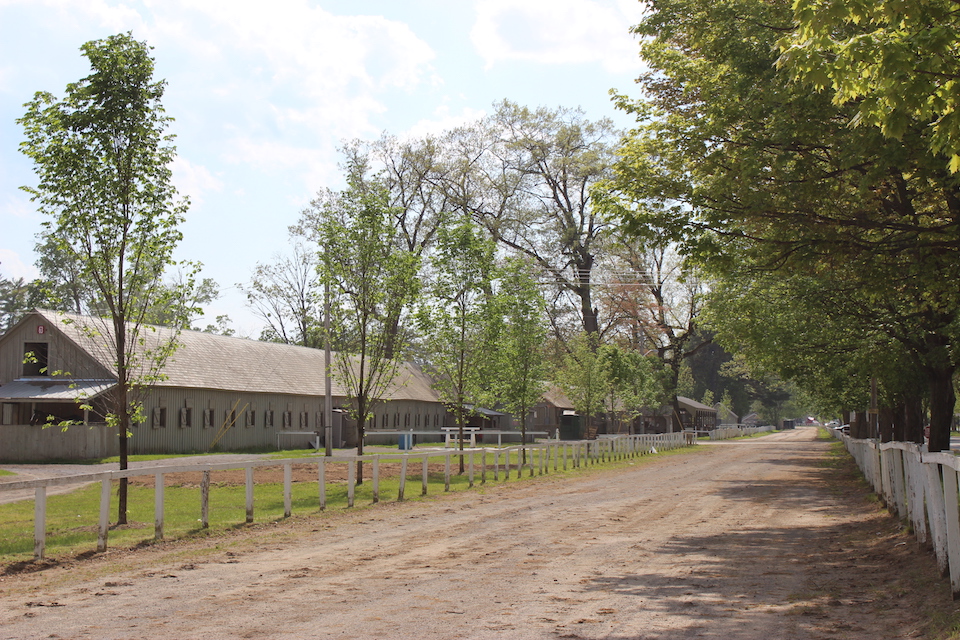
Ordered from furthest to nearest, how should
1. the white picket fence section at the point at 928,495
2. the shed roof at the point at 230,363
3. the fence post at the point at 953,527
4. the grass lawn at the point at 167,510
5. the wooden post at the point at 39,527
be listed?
the shed roof at the point at 230,363, the grass lawn at the point at 167,510, the wooden post at the point at 39,527, the white picket fence section at the point at 928,495, the fence post at the point at 953,527

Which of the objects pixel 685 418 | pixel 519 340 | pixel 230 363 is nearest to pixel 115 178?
pixel 519 340

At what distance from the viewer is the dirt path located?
6.46 metres

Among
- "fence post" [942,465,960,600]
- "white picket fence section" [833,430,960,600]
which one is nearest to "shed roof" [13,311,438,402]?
"white picket fence section" [833,430,960,600]

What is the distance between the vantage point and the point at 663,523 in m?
13.2

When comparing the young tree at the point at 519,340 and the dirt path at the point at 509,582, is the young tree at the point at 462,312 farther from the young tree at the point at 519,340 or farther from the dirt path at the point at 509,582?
the dirt path at the point at 509,582

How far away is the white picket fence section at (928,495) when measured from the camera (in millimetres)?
7379

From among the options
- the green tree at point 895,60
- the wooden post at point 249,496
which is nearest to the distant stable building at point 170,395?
the wooden post at point 249,496

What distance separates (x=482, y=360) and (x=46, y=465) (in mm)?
15895

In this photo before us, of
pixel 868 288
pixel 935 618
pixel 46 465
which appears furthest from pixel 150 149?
pixel 46 465

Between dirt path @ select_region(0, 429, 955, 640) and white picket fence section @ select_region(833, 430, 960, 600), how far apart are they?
32 cm

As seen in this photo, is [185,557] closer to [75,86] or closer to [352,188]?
[75,86]

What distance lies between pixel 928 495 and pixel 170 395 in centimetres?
3331

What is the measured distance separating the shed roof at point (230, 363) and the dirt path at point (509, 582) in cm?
2198

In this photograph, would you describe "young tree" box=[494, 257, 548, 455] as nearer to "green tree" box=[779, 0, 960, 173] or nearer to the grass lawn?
the grass lawn
